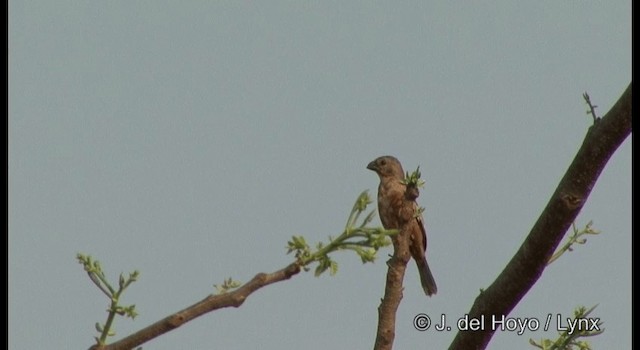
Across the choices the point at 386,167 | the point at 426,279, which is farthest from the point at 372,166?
the point at 426,279

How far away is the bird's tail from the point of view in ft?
30.9

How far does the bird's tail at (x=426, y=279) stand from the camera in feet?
30.9

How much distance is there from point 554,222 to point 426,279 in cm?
677

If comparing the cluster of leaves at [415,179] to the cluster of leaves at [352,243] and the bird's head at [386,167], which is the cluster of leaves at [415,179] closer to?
the cluster of leaves at [352,243]

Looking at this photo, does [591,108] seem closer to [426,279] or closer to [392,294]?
[392,294]

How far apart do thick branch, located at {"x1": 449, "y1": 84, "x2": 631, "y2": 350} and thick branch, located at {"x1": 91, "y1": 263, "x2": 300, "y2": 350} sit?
122cm

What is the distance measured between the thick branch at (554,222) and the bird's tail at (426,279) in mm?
6217

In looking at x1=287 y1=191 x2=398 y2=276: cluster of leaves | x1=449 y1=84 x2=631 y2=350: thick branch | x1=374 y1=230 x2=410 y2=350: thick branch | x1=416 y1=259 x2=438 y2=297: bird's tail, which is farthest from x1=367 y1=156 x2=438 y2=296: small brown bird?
x1=287 y1=191 x2=398 y2=276: cluster of leaves

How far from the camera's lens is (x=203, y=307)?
1.81m

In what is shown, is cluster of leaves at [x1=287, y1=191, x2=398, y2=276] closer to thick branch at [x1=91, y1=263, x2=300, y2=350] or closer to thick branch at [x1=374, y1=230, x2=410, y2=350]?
thick branch at [x1=91, y1=263, x2=300, y2=350]

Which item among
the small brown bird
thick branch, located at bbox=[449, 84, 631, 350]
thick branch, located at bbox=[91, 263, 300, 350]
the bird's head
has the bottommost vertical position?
thick branch, located at bbox=[91, 263, 300, 350]
